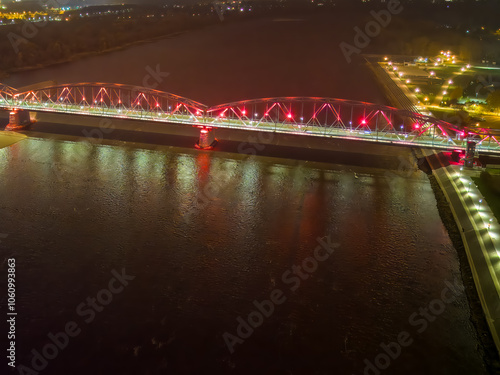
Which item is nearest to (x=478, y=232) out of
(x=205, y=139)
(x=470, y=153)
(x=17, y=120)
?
(x=470, y=153)

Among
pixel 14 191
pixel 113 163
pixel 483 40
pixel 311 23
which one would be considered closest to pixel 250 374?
pixel 14 191

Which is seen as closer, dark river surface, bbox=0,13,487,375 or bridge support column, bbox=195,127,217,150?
dark river surface, bbox=0,13,487,375

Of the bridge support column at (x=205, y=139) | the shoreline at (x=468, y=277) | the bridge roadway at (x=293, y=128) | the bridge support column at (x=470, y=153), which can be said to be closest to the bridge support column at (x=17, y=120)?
the bridge roadway at (x=293, y=128)

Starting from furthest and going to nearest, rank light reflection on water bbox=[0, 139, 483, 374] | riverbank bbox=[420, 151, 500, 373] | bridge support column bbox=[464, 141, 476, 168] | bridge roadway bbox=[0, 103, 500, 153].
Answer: bridge roadway bbox=[0, 103, 500, 153], bridge support column bbox=[464, 141, 476, 168], riverbank bbox=[420, 151, 500, 373], light reflection on water bbox=[0, 139, 483, 374]

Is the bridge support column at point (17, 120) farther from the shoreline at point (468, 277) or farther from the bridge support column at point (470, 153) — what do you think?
the bridge support column at point (470, 153)

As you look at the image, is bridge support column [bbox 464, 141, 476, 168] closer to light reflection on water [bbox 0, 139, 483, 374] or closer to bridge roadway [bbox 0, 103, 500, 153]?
bridge roadway [bbox 0, 103, 500, 153]

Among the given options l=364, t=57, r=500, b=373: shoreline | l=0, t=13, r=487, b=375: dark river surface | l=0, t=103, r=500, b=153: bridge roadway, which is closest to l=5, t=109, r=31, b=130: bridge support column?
l=0, t=103, r=500, b=153: bridge roadway
